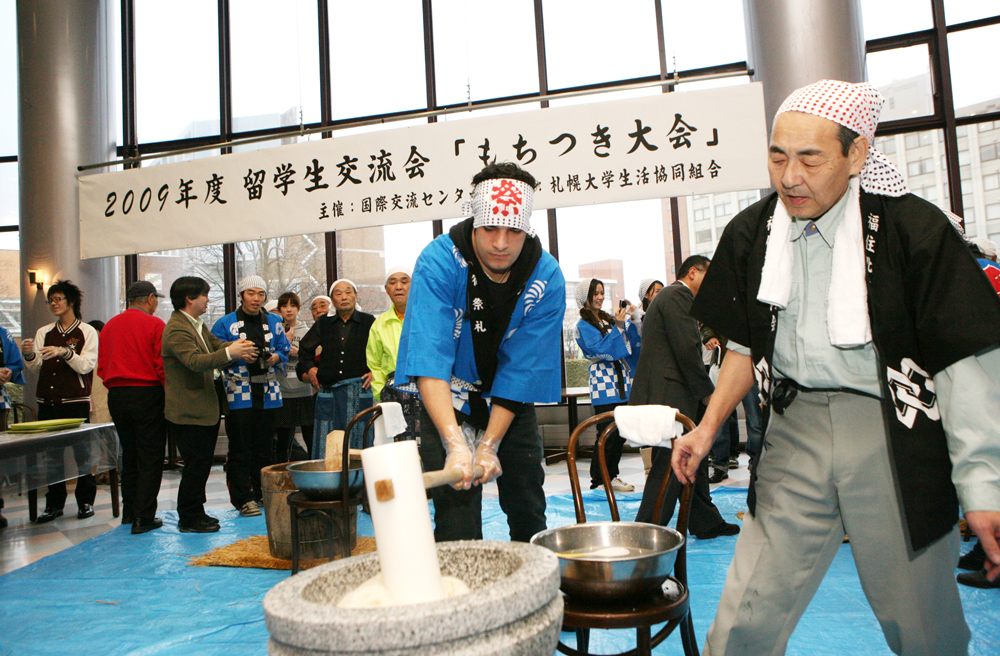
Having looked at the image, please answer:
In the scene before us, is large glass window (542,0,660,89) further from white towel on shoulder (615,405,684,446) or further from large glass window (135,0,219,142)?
white towel on shoulder (615,405,684,446)

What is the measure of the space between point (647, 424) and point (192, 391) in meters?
3.37

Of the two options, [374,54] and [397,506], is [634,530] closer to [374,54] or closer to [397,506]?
[397,506]

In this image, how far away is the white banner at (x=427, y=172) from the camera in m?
4.85

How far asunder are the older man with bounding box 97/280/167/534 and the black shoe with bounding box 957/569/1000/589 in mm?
4170

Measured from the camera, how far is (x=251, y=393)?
4441mm

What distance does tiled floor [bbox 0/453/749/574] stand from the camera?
3815mm

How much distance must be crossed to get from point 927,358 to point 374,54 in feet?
24.3

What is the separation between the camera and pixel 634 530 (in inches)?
53.1

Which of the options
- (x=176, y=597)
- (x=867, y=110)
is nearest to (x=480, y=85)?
(x=176, y=597)

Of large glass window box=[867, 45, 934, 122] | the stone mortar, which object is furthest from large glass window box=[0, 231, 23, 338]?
large glass window box=[867, 45, 934, 122]

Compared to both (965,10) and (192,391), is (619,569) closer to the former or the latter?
(192,391)

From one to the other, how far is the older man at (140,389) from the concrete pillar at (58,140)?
3173mm

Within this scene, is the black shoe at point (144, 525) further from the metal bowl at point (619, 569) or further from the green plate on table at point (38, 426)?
the metal bowl at point (619, 569)

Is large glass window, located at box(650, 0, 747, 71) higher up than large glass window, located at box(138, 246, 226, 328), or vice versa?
large glass window, located at box(650, 0, 747, 71)
